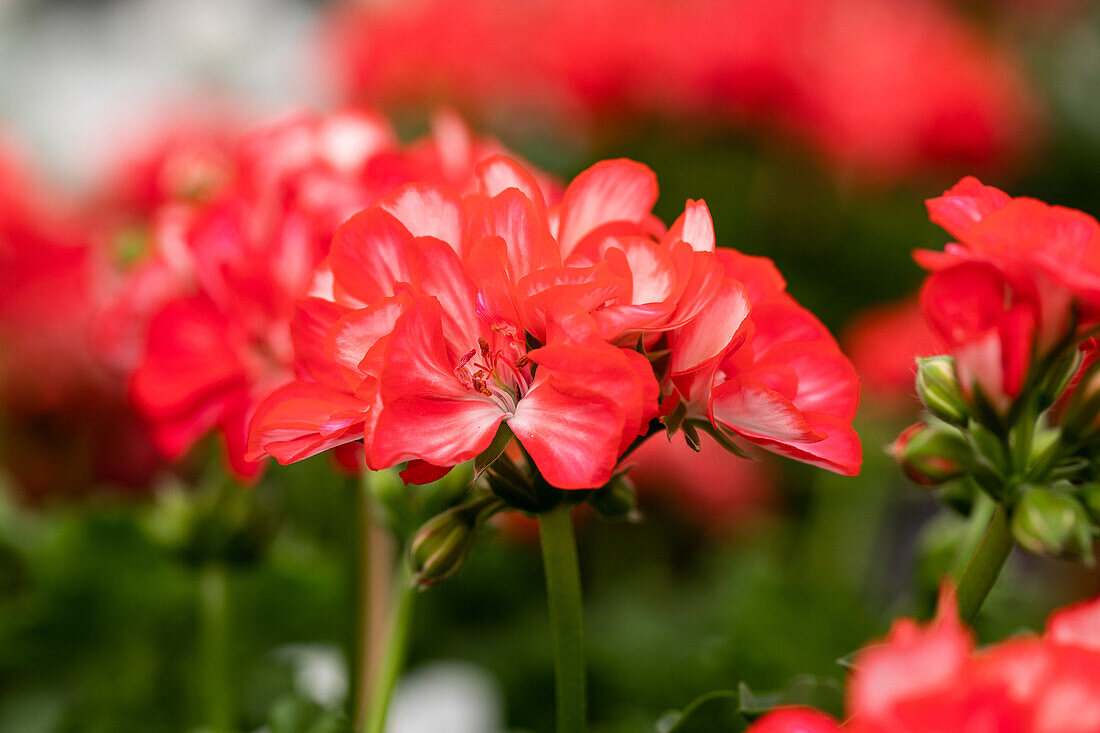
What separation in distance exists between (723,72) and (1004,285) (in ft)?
2.28

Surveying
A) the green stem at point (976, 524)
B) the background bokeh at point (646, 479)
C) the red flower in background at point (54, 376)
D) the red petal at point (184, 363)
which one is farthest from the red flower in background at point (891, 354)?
the red flower in background at point (54, 376)

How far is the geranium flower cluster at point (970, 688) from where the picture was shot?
17cm

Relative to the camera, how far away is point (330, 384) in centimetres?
26

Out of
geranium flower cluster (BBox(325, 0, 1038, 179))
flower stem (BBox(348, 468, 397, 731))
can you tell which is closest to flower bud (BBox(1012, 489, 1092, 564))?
flower stem (BBox(348, 468, 397, 731))

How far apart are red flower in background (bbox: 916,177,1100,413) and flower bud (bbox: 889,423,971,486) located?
0.09ft

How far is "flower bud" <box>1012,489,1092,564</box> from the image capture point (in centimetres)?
24

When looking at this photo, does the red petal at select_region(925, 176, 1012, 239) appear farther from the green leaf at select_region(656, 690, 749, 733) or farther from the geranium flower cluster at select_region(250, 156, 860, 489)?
the green leaf at select_region(656, 690, 749, 733)

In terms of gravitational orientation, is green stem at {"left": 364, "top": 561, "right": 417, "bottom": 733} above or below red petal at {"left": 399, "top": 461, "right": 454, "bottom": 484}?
below

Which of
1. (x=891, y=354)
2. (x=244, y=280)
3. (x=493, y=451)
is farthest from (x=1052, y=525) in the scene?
(x=891, y=354)

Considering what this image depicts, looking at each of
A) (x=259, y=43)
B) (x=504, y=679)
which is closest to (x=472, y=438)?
(x=504, y=679)

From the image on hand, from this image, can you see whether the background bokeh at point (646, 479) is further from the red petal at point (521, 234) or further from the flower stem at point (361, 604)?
the red petal at point (521, 234)

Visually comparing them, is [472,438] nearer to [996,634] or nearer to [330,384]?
[330,384]

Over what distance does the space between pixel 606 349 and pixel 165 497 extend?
0.89ft

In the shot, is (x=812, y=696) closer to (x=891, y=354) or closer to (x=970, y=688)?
(x=970, y=688)
